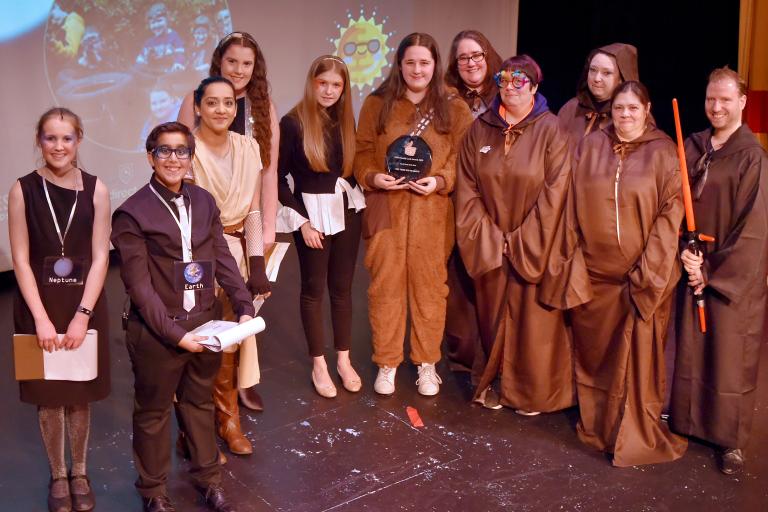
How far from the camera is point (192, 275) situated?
108 inches

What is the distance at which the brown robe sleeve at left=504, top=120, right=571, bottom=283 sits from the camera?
338 cm

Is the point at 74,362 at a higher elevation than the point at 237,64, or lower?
lower

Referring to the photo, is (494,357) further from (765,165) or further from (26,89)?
(26,89)

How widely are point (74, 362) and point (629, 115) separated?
208 cm

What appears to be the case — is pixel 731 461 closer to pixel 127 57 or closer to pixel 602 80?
pixel 602 80

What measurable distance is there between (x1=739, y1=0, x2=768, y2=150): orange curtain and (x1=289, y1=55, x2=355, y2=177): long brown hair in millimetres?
4212

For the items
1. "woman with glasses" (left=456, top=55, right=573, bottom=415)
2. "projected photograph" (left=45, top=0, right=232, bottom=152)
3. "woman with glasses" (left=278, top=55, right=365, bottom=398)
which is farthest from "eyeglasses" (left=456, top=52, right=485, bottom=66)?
"projected photograph" (left=45, top=0, right=232, bottom=152)

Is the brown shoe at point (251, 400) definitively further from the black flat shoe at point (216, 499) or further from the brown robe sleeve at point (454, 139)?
the brown robe sleeve at point (454, 139)

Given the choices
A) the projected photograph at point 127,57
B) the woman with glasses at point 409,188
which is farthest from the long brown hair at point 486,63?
the projected photograph at point 127,57

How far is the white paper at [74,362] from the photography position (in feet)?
9.23

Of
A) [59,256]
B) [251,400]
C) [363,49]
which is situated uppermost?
[363,49]

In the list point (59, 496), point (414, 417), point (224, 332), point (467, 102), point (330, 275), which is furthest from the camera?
point (467, 102)

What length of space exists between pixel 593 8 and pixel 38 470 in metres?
6.35

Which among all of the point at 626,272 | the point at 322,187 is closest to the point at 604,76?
the point at 626,272
